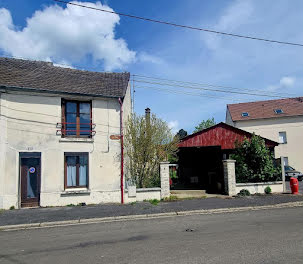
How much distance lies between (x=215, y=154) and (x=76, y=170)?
10.6 m

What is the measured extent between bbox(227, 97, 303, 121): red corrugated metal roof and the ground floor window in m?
22.1

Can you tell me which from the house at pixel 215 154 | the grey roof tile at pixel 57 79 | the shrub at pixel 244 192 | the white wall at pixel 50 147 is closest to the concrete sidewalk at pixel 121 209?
the shrub at pixel 244 192

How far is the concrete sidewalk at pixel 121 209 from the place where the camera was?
8.66m

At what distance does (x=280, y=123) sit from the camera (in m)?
27.1

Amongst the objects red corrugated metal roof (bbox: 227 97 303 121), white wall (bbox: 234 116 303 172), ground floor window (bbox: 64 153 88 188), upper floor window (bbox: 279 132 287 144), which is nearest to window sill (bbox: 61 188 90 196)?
ground floor window (bbox: 64 153 88 188)

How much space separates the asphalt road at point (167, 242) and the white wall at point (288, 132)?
21020 millimetres

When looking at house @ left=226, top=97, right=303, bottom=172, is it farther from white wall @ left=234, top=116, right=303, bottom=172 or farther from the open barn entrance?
the open barn entrance

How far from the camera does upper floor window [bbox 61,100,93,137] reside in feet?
38.5

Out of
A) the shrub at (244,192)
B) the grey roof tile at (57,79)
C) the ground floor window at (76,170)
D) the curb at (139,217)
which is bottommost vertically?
the curb at (139,217)

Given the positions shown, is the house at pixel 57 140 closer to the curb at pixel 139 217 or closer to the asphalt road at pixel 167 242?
the curb at pixel 139 217

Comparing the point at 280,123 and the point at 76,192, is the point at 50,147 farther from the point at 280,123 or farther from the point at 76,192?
the point at 280,123

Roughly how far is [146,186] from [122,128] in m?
3.49

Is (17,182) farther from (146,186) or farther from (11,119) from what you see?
(146,186)

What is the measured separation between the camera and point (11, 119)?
1071 cm
